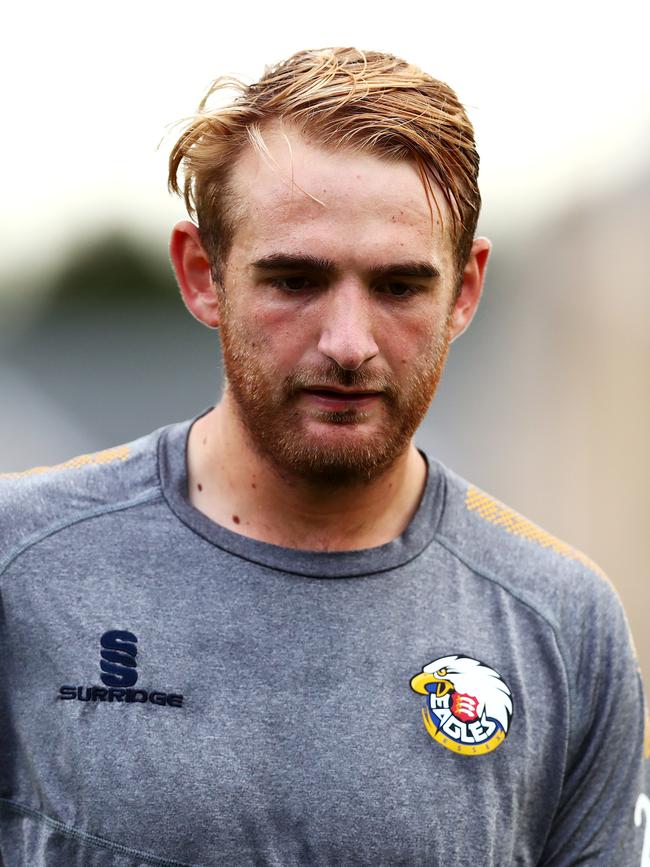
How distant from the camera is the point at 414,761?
2465mm

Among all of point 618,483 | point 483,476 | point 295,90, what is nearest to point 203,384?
point 483,476

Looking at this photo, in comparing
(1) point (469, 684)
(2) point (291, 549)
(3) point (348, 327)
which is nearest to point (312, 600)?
(2) point (291, 549)

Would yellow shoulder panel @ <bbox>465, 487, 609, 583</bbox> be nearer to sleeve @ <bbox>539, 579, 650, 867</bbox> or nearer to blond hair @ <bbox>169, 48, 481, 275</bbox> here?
sleeve @ <bbox>539, 579, 650, 867</bbox>

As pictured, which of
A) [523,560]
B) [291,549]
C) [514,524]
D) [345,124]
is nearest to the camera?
[345,124]

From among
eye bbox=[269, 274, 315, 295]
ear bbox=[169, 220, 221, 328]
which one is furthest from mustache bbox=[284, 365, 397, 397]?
ear bbox=[169, 220, 221, 328]

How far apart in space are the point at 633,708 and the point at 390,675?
2.04 feet

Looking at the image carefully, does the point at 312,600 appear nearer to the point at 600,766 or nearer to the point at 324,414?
the point at 324,414

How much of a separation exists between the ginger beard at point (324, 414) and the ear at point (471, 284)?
0.53ft

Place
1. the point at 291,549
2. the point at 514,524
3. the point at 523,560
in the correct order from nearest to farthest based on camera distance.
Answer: the point at 291,549, the point at 523,560, the point at 514,524

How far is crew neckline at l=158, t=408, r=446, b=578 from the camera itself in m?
2.61

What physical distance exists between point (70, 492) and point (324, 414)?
2.18 feet

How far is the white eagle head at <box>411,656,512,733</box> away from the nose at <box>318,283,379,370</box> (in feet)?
2.33

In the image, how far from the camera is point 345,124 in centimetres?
251

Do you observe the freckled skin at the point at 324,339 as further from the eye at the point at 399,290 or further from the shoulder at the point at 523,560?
the shoulder at the point at 523,560
